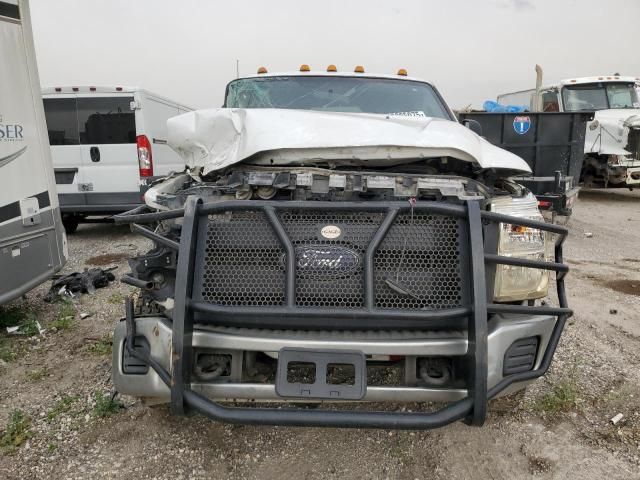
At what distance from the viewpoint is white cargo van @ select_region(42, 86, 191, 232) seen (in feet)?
24.6

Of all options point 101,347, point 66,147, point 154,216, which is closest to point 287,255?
point 154,216

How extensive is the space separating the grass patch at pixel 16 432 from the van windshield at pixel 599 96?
41.7 feet

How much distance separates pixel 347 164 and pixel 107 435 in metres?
1.99

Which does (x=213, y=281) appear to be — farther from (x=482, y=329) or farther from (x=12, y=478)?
(x=12, y=478)

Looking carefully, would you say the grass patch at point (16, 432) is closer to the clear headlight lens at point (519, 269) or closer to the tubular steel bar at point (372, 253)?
the tubular steel bar at point (372, 253)

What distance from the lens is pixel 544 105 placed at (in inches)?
499

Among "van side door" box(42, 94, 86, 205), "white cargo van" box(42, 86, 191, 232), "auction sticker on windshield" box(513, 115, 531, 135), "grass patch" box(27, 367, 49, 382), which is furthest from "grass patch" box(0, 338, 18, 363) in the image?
"auction sticker on windshield" box(513, 115, 531, 135)

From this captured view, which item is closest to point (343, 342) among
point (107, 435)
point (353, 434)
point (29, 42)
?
point (353, 434)

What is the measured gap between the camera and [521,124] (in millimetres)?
7930

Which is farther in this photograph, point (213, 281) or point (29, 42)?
point (29, 42)

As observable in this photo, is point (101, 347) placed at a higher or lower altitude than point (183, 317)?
lower

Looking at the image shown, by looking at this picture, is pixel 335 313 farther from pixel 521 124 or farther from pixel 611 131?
pixel 611 131

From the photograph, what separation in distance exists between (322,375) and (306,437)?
866 millimetres

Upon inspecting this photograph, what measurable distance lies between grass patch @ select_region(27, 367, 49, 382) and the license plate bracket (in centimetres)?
226
